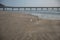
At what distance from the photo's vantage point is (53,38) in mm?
365

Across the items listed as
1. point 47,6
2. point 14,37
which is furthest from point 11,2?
point 14,37

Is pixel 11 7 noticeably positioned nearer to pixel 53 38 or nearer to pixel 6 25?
pixel 6 25

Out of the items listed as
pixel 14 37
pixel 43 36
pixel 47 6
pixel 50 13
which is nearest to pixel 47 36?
pixel 43 36

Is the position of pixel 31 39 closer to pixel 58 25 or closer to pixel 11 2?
pixel 58 25

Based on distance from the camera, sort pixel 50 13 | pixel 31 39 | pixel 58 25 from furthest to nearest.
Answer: pixel 50 13 < pixel 58 25 < pixel 31 39

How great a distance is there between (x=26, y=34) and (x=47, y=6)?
621mm

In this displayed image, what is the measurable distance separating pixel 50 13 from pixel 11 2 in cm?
38

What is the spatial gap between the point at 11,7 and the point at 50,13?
0.36m

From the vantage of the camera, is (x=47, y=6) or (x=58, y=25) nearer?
(x=58, y=25)

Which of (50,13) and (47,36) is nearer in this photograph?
(47,36)

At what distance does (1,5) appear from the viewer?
2.95ft

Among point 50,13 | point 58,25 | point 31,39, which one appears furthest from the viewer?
point 50,13

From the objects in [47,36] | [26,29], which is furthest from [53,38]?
[26,29]

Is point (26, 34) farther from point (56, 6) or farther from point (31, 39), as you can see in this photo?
point (56, 6)
